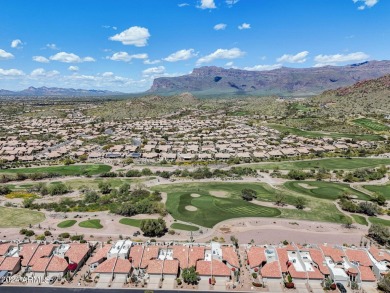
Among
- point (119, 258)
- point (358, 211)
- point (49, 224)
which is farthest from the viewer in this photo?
point (358, 211)

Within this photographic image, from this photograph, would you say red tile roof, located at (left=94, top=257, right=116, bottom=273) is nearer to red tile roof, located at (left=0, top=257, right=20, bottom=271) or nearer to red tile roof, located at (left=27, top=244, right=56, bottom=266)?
red tile roof, located at (left=27, top=244, right=56, bottom=266)

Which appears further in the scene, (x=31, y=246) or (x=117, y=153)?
(x=117, y=153)

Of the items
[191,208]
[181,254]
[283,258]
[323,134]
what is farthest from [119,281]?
[323,134]

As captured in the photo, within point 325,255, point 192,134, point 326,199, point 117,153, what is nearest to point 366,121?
point 192,134

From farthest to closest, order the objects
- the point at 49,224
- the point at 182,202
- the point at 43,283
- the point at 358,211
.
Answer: the point at 182,202, the point at 358,211, the point at 49,224, the point at 43,283

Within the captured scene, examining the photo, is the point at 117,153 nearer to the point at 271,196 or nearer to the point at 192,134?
the point at 192,134

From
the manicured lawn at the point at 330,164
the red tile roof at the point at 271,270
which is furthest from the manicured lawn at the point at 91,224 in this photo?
the manicured lawn at the point at 330,164
